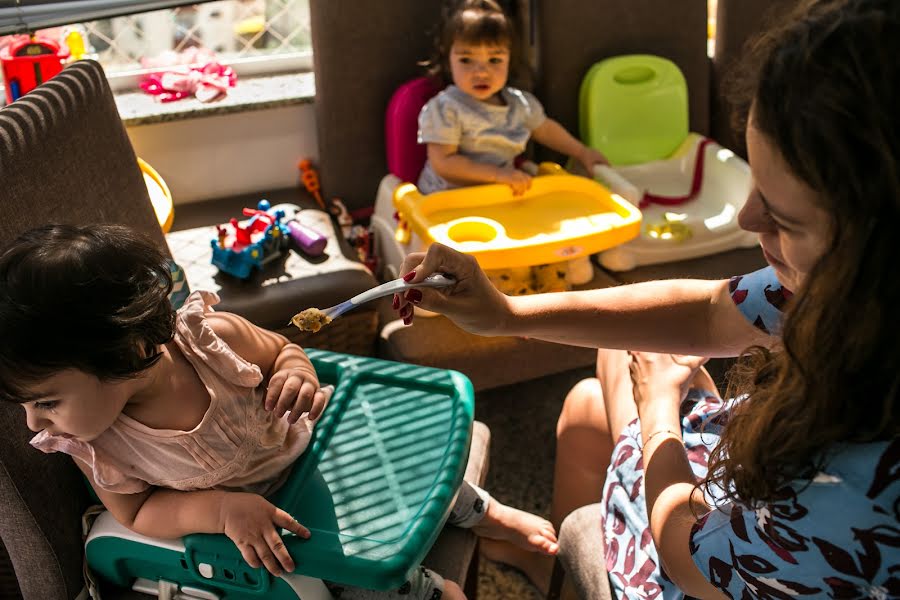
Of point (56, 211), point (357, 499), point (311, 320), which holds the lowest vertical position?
point (357, 499)

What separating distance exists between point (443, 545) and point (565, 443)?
11.5 inches

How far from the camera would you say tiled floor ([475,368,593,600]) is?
1.53 m

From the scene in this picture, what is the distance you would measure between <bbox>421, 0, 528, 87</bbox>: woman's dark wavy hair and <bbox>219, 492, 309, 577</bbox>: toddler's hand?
46.4 inches

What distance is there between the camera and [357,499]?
101cm

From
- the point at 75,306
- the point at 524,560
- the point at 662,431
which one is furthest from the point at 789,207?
the point at 524,560

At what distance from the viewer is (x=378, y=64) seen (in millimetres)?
1905

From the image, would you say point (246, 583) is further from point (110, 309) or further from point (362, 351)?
point (362, 351)

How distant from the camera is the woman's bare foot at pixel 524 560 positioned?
1.46 metres

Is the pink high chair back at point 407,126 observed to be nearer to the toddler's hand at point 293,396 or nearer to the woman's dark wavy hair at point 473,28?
the woman's dark wavy hair at point 473,28

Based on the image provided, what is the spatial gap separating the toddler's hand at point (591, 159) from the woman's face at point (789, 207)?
131 centimetres

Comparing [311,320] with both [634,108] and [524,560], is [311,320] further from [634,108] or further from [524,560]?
[634,108]

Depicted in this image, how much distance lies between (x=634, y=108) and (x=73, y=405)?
1.63m

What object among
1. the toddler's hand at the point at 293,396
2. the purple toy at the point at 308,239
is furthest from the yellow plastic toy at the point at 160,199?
the toddler's hand at the point at 293,396

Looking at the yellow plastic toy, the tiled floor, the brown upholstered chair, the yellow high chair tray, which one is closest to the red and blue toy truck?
the yellow plastic toy
